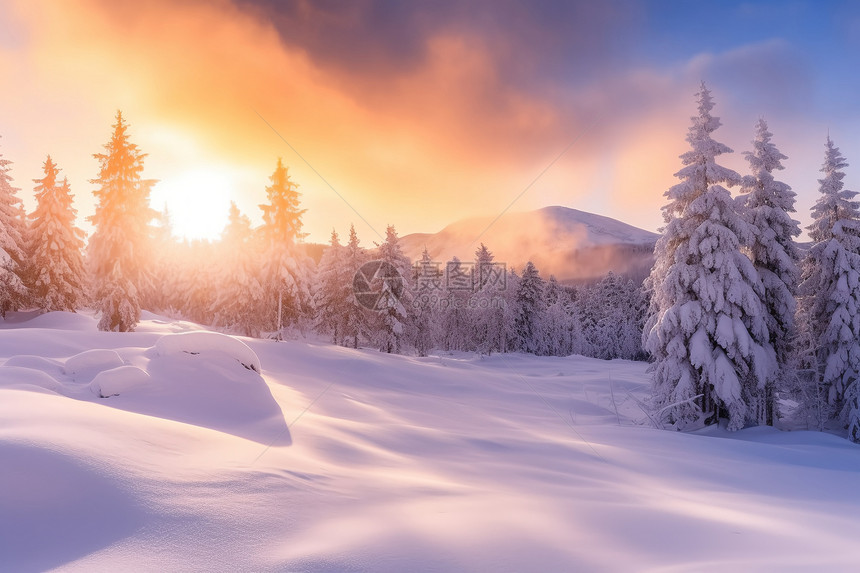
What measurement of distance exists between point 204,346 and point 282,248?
26206 mm

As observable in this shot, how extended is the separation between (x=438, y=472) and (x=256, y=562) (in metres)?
3.80

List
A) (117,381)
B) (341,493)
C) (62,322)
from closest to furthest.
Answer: (341,493)
(117,381)
(62,322)

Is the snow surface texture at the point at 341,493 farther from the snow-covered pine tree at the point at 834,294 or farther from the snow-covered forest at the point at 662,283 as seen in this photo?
the snow-covered pine tree at the point at 834,294

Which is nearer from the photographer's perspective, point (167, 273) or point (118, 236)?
point (118, 236)

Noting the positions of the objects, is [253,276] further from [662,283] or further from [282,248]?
[662,283]

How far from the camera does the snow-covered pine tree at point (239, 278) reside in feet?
124

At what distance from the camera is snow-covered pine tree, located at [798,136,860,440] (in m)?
18.1

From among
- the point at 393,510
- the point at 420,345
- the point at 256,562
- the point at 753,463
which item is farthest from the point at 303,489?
the point at 420,345

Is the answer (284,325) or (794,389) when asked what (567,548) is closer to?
(794,389)

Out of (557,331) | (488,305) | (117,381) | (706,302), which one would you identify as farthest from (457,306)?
(117,381)

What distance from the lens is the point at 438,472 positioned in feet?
20.5

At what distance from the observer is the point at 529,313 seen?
55.0 metres

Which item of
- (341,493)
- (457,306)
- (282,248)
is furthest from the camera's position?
(457,306)

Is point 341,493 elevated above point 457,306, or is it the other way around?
point 457,306
